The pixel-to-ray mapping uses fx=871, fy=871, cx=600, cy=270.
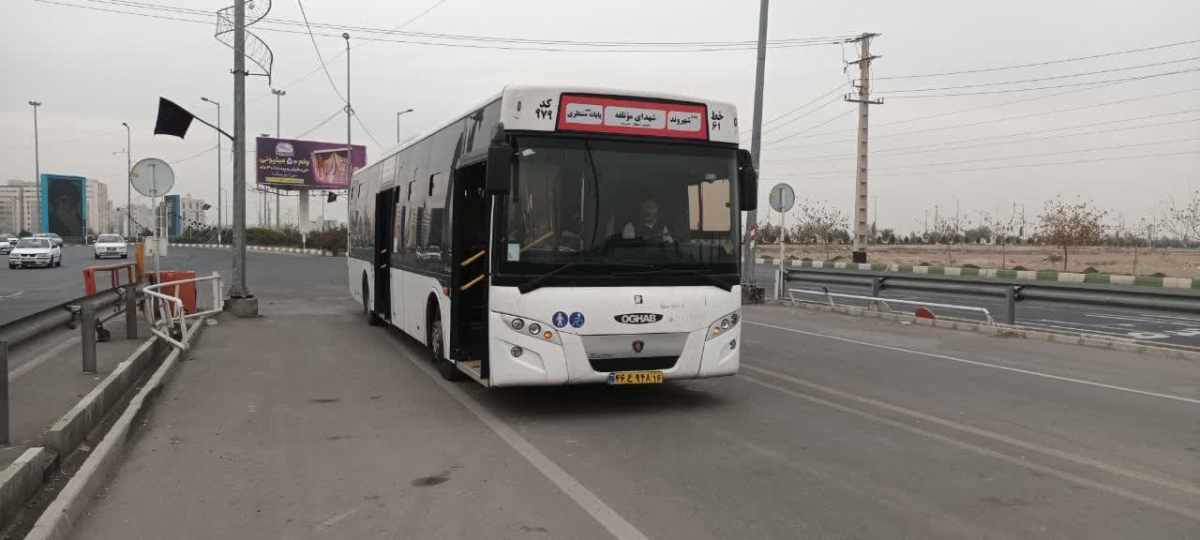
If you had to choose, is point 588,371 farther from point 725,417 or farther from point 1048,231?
point 1048,231

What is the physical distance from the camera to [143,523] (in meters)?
5.11

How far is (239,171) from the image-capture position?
18500mm

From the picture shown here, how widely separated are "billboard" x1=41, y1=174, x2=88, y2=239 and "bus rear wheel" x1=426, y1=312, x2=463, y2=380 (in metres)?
109

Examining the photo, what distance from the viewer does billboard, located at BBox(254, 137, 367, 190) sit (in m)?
76.8

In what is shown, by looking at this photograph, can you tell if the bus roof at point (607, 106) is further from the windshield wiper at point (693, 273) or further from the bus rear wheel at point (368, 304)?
the bus rear wheel at point (368, 304)

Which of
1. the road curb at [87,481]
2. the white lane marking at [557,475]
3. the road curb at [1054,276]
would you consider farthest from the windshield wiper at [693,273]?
→ the road curb at [1054,276]

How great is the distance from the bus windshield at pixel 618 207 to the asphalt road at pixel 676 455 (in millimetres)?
1511

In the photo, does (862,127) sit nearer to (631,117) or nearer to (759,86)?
(759,86)

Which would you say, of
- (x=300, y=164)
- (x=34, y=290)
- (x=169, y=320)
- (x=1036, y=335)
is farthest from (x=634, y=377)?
(x=300, y=164)

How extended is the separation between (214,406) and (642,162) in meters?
4.84

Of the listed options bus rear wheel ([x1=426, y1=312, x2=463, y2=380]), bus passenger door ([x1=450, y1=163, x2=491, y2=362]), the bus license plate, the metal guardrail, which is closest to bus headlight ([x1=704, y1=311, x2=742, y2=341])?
the bus license plate

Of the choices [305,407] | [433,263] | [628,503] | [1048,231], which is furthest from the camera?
[1048,231]

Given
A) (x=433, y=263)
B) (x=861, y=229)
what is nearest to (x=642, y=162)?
(x=433, y=263)

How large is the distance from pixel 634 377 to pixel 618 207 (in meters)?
1.56
